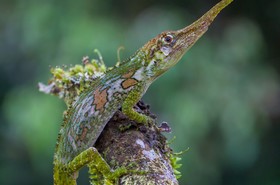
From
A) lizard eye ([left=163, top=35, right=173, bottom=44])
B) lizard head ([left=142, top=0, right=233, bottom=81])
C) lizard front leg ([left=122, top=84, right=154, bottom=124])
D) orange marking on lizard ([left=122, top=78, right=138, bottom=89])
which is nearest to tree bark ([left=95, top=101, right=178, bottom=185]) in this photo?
lizard front leg ([left=122, top=84, right=154, bottom=124])

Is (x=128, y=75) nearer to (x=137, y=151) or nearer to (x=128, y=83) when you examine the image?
(x=128, y=83)

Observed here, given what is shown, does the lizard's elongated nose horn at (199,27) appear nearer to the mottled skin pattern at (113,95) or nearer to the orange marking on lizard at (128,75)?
the mottled skin pattern at (113,95)

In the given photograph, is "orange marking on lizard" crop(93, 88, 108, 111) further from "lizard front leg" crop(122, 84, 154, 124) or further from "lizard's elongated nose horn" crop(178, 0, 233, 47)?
"lizard's elongated nose horn" crop(178, 0, 233, 47)

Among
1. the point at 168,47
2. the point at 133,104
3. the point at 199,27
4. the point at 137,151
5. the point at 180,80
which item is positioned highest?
the point at 180,80

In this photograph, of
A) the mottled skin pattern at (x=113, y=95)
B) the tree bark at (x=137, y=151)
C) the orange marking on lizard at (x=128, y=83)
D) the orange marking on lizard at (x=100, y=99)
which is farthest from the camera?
the orange marking on lizard at (x=128, y=83)

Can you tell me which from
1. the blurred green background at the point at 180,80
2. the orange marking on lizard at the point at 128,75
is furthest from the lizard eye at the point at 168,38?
the blurred green background at the point at 180,80

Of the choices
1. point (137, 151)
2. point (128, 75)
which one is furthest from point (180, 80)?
point (137, 151)
